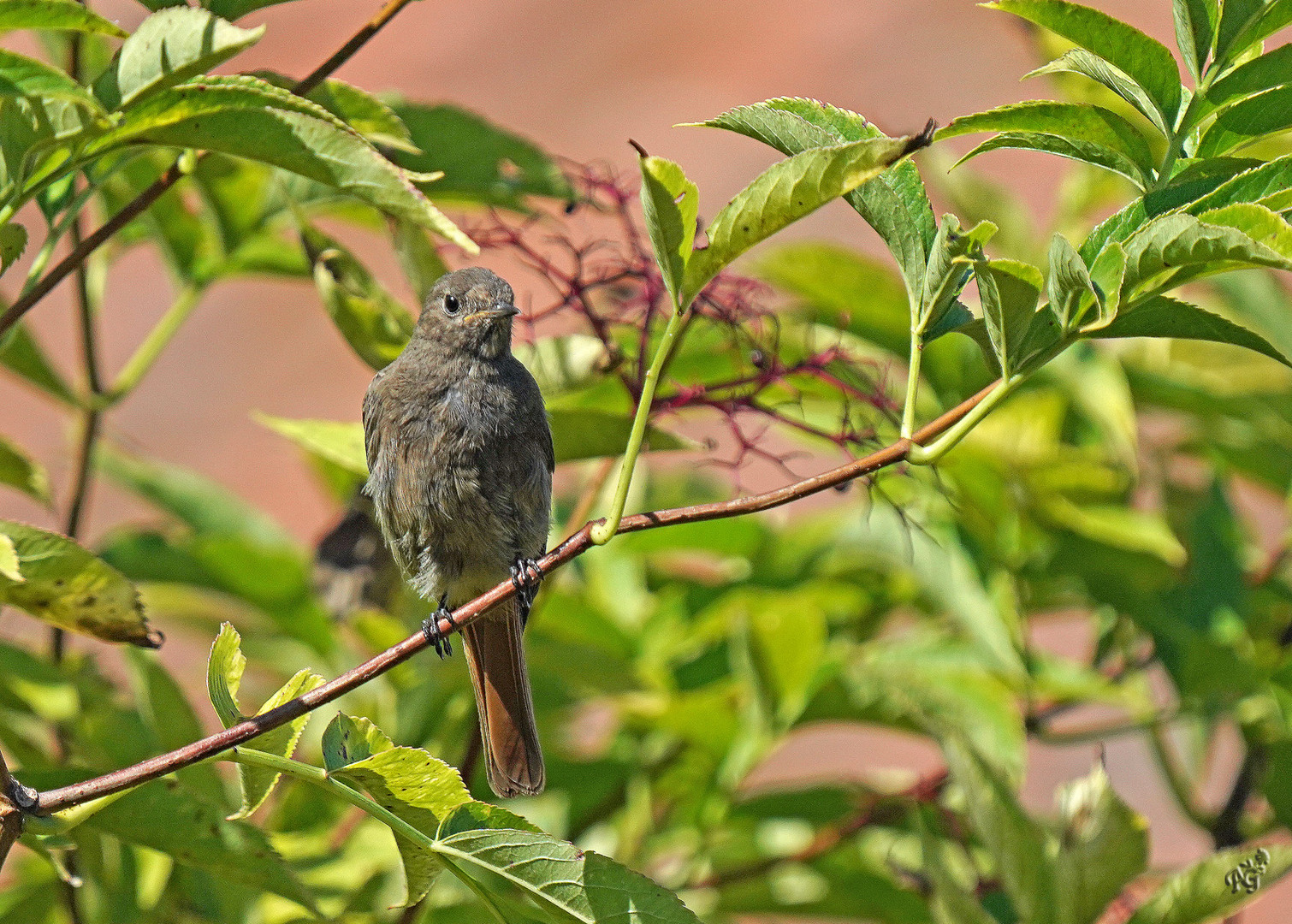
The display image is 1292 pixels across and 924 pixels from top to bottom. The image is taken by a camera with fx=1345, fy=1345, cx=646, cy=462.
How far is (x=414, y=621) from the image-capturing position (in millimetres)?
2871

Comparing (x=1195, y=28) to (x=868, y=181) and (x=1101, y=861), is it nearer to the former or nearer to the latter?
(x=868, y=181)

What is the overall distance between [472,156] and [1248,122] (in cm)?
129

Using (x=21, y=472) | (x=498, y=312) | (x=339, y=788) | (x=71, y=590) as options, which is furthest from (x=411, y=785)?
(x=498, y=312)

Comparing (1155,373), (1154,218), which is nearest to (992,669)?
(1155,373)

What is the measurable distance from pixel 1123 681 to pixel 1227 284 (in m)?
0.92

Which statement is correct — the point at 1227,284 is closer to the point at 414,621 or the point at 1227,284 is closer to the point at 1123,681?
the point at 1123,681

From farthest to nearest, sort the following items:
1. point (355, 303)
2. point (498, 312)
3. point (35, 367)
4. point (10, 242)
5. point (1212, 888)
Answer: point (498, 312)
point (35, 367)
point (355, 303)
point (1212, 888)
point (10, 242)

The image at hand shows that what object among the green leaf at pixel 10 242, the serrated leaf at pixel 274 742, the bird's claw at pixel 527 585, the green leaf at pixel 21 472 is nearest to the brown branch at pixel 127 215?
the green leaf at pixel 10 242

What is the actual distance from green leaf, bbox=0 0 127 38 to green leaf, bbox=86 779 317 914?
0.89 metres

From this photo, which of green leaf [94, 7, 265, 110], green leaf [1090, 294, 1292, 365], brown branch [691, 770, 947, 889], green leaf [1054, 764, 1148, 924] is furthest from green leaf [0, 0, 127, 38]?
brown branch [691, 770, 947, 889]

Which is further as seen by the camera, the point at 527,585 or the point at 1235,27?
the point at 527,585

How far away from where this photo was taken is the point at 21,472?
6.77 ft

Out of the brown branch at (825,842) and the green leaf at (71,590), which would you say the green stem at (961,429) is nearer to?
the green leaf at (71,590)

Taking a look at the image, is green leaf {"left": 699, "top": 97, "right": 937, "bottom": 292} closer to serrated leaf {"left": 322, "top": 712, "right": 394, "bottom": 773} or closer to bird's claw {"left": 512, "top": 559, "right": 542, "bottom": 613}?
serrated leaf {"left": 322, "top": 712, "right": 394, "bottom": 773}
